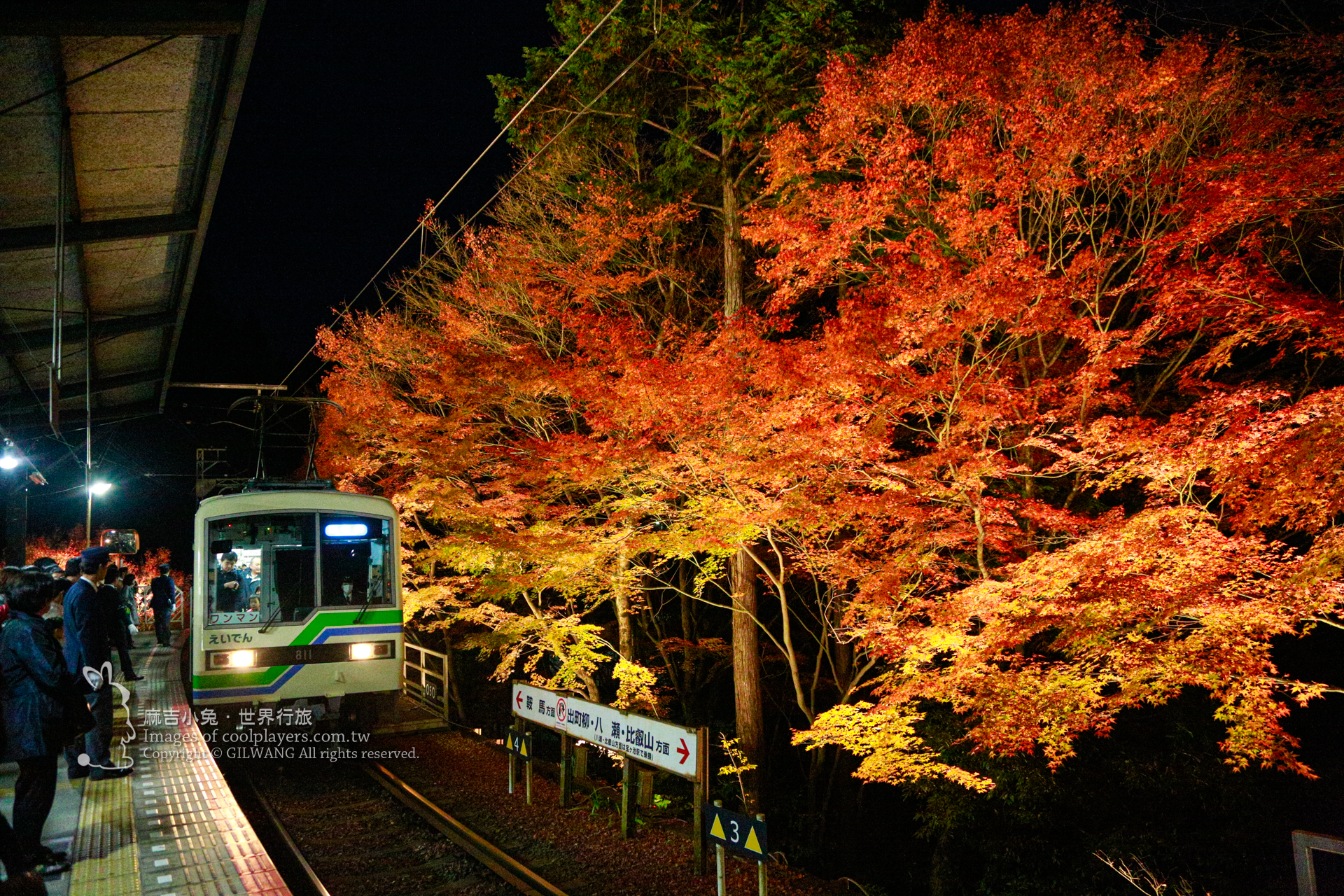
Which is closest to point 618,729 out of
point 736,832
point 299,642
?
point 736,832

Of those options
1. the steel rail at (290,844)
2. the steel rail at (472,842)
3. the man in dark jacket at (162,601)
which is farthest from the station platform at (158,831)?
→ the man in dark jacket at (162,601)

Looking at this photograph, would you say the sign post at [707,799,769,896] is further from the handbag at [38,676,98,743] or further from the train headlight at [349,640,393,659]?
the train headlight at [349,640,393,659]

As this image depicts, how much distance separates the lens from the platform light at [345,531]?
8930mm

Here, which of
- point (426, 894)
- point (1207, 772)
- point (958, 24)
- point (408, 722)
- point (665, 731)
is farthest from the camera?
point (408, 722)

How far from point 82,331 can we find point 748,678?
30.9 ft

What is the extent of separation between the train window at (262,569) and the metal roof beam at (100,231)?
2867 millimetres

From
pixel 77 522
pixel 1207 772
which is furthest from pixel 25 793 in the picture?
pixel 77 522

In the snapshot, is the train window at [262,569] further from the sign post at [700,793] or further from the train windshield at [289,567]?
the sign post at [700,793]

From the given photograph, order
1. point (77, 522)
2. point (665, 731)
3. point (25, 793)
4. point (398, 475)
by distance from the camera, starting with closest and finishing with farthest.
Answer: point (25, 793), point (665, 731), point (398, 475), point (77, 522)

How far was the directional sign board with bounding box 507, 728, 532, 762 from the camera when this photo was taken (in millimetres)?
8531

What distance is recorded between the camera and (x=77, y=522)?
39.4 m

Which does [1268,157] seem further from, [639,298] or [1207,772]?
[639,298]

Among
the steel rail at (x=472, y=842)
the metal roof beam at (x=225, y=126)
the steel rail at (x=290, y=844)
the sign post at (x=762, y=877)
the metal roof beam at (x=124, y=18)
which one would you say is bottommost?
the steel rail at (x=472, y=842)

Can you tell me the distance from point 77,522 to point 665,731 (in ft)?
141
